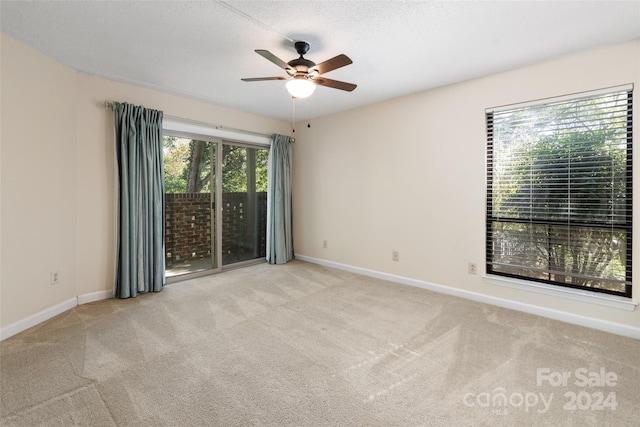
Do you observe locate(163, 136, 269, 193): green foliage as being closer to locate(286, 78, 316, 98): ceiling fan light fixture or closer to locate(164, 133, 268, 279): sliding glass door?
locate(164, 133, 268, 279): sliding glass door

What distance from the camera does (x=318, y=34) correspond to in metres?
2.35

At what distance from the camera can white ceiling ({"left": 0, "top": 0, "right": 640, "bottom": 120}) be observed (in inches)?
80.0

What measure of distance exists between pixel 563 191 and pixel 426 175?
134 centimetres

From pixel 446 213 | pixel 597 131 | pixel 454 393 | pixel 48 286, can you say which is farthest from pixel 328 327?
pixel 597 131

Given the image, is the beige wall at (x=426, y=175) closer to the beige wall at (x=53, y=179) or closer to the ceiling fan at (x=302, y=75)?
the ceiling fan at (x=302, y=75)

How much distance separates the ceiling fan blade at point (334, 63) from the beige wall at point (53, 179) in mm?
2456

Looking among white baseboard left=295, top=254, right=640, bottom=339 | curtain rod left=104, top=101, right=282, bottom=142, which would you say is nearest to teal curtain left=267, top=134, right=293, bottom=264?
curtain rod left=104, top=101, right=282, bottom=142

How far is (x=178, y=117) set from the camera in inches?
152

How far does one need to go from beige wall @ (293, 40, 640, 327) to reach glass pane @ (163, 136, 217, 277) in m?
1.68

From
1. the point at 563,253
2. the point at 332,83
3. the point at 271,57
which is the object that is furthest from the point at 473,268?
the point at 271,57

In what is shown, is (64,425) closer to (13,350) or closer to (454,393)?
(13,350)

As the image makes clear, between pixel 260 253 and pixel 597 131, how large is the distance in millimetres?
4564

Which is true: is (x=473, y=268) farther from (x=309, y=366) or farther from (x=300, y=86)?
(x=300, y=86)

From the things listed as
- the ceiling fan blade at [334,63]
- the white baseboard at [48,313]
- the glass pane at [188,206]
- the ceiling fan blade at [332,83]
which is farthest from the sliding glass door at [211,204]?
the ceiling fan blade at [334,63]
